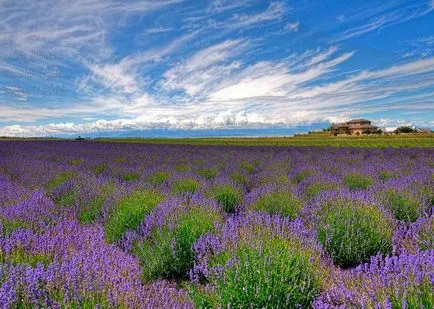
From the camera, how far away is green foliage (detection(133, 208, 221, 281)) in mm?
3727

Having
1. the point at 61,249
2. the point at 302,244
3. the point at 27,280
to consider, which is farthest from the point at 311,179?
the point at 27,280

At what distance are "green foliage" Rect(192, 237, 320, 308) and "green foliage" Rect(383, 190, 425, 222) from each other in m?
3.28

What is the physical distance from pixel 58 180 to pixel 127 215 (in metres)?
3.70

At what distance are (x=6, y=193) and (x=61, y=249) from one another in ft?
9.50

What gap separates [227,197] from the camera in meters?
6.70

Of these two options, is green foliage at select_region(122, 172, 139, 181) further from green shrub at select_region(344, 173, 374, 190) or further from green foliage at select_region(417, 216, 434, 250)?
green foliage at select_region(417, 216, 434, 250)

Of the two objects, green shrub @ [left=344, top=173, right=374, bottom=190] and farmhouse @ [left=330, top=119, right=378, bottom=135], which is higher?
green shrub @ [left=344, top=173, right=374, bottom=190]

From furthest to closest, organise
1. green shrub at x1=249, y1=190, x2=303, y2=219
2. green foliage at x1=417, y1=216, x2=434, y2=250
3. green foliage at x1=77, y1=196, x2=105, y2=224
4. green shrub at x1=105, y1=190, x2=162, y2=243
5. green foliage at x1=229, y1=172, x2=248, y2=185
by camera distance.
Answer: green foliage at x1=229, y1=172, x2=248, y2=185 → green shrub at x1=249, y1=190, x2=303, y2=219 → green foliage at x1=77, y1=196, x2=105, y2=224 → green shrub at x1=105, y1=190, x2=162, y2=243 → green foliage at x1=417, y1=216, x2=434, y2=250

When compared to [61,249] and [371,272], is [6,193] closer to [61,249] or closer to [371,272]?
[61,249]

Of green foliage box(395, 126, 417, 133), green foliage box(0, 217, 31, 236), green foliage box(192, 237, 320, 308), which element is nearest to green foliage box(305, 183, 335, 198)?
green foliage box(192, 237, 320, 308)

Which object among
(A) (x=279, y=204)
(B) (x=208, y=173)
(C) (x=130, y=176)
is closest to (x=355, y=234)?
(A) (x=279, y=204)

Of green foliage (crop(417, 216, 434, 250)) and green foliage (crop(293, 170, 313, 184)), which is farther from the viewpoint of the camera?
green foliage (crop(293, 170, 313, 184))

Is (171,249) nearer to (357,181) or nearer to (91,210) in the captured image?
(91,210)

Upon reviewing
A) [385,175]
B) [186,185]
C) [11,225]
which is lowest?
[385,175]
